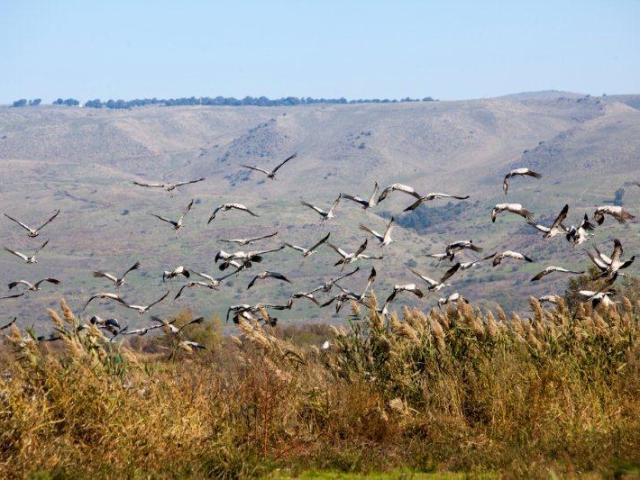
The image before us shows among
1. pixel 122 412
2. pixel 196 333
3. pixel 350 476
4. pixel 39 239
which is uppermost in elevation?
pixel 122 412

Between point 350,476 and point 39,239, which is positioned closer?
point 350,476

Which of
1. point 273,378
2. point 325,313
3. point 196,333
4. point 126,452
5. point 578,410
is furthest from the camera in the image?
point 325,313

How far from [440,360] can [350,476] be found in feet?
13.6

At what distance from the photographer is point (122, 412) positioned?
13.7 meters

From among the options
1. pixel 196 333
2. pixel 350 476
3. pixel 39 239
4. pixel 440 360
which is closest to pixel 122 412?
pixel 350 476

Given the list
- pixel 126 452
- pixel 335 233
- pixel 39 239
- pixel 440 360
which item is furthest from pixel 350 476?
pixel 39 239

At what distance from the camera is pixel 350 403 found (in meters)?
16.5

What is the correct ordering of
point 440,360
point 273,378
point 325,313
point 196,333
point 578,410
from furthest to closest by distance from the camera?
point 325,313 < point 196,333 < point 440,360 < point 578,410 < point 273,378

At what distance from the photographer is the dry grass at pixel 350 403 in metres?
13.2

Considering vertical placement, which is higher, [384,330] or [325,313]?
[384,330]

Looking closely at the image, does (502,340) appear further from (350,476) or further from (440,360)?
(350,476)

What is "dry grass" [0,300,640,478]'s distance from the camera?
13242 mm

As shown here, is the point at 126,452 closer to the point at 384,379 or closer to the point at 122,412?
the point at 122,412

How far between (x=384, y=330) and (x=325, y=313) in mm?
113438
